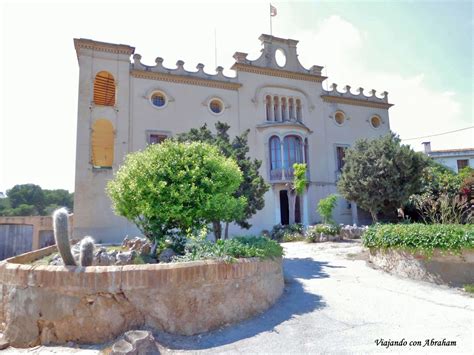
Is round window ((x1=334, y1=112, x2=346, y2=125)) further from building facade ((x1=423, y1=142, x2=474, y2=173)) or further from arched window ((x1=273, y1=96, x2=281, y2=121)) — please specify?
building facade ((x1=423, y1=142, x2=474, y2=173))

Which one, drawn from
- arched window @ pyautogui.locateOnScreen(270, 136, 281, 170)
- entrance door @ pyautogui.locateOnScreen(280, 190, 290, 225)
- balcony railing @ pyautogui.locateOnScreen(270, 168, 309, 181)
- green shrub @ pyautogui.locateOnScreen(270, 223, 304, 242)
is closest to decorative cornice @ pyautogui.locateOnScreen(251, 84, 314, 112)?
arched window @ pyautogui.locateOnScreen(270, 136, 281, 170)

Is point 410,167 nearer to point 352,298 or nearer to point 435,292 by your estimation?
point 435,292

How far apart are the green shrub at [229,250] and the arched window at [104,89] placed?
15112 millimetres

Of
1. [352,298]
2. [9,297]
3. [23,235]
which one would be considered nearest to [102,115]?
[23,235]

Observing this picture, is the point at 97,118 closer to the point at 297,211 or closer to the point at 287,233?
the point at 287,233

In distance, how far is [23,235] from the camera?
1906cm

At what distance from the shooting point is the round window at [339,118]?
2480 centimetres

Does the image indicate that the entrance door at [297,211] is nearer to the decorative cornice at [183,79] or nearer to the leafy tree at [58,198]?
the decorative cornice at [183,79]

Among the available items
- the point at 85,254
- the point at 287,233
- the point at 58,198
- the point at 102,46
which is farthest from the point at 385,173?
the point at 58,198

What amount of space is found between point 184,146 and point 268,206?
14080mm

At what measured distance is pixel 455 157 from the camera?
31484 mm

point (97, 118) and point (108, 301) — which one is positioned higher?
point (97, 118)

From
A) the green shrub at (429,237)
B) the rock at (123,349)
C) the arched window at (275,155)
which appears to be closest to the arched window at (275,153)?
the arched window at (275,155)

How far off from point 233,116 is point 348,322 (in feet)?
55.8
